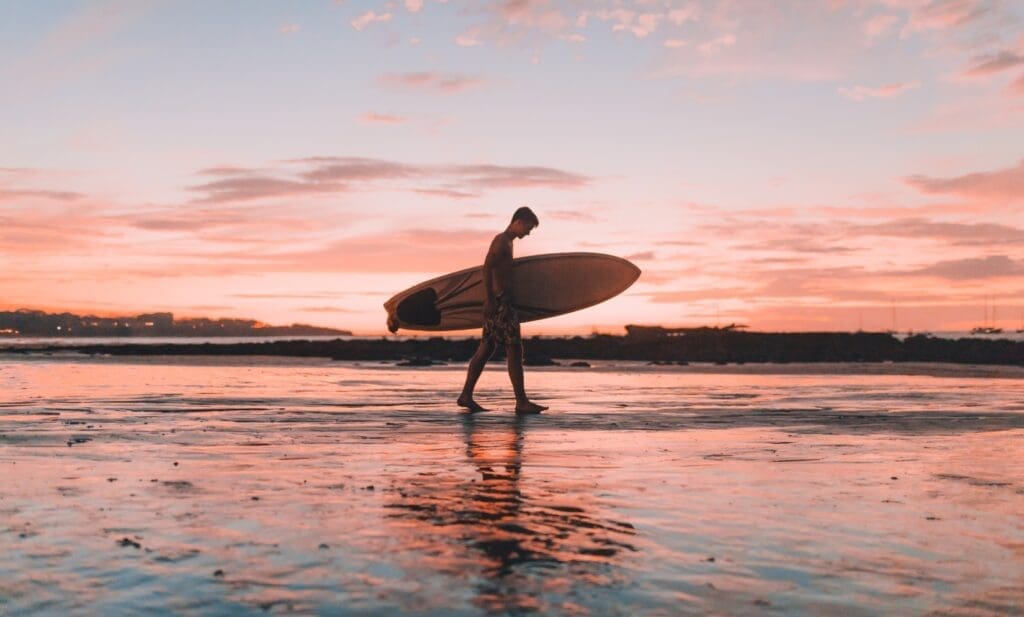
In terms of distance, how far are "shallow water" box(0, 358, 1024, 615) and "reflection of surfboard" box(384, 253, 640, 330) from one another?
6187 millimetres

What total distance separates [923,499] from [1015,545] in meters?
1.29

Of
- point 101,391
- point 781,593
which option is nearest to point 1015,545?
point 781,593

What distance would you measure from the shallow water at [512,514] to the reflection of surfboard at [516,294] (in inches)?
244

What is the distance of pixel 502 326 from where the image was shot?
12.6m

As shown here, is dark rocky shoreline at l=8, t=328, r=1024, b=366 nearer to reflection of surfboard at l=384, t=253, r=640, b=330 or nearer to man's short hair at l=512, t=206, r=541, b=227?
reflection of surfboard at l=384, t=253, r=640, b=330

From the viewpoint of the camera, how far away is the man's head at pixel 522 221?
502 inches

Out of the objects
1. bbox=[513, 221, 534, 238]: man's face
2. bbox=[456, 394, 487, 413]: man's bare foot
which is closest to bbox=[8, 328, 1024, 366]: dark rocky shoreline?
bbox=[456, 394, 487, 413]: man's bare foot

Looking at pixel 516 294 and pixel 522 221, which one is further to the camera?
pixel 516 294

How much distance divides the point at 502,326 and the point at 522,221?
1.31 meters

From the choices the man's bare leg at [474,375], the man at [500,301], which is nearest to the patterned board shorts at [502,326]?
the man at [500,301]

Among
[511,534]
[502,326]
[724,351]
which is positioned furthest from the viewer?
[724,351]

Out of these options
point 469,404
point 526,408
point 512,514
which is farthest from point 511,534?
point 469,404

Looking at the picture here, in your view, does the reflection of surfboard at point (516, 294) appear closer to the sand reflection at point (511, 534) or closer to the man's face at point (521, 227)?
the man's face at point (521, 227)

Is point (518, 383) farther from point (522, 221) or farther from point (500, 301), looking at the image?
point (522, 221)
